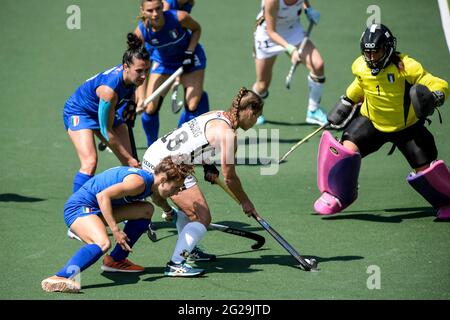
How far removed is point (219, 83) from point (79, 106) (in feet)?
17.0

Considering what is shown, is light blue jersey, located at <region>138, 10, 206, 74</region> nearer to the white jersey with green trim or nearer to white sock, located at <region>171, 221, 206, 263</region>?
the white jersey with green trim

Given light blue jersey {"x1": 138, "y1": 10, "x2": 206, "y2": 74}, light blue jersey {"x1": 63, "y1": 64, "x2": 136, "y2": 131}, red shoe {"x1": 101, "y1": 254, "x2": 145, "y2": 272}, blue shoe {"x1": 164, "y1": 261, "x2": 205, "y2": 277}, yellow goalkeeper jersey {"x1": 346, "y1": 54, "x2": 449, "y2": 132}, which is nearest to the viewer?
blue shoe {"x1": 164, "y1": 261, "x2": 205, "y2": 277}

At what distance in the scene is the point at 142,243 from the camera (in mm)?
8141

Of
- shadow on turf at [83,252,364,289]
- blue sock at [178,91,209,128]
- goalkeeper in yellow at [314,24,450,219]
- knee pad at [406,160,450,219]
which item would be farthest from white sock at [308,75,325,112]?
shadow on turf at [83,252,364,289]

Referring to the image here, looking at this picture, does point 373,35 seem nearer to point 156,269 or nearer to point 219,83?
point 156,269

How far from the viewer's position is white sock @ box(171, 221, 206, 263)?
23.6 ft

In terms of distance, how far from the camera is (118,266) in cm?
730

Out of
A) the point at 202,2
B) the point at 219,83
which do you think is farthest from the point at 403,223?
the point at 202,2

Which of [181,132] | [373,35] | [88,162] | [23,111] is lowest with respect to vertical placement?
[23,111]

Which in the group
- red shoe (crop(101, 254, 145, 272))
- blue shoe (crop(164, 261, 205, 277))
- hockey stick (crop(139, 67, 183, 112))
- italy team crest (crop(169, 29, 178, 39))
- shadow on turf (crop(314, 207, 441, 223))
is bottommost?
shadow on turf (crop(314, 207, 441, 223))

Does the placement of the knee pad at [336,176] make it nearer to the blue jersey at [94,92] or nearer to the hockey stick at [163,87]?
the blue jersey at [94,92]

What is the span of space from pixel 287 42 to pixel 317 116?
1.03 m

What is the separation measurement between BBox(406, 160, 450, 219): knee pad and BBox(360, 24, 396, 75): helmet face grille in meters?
0.99

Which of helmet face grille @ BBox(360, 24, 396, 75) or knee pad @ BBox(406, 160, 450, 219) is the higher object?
helmet face grille @ BBox(360, 24, 396, 75)
